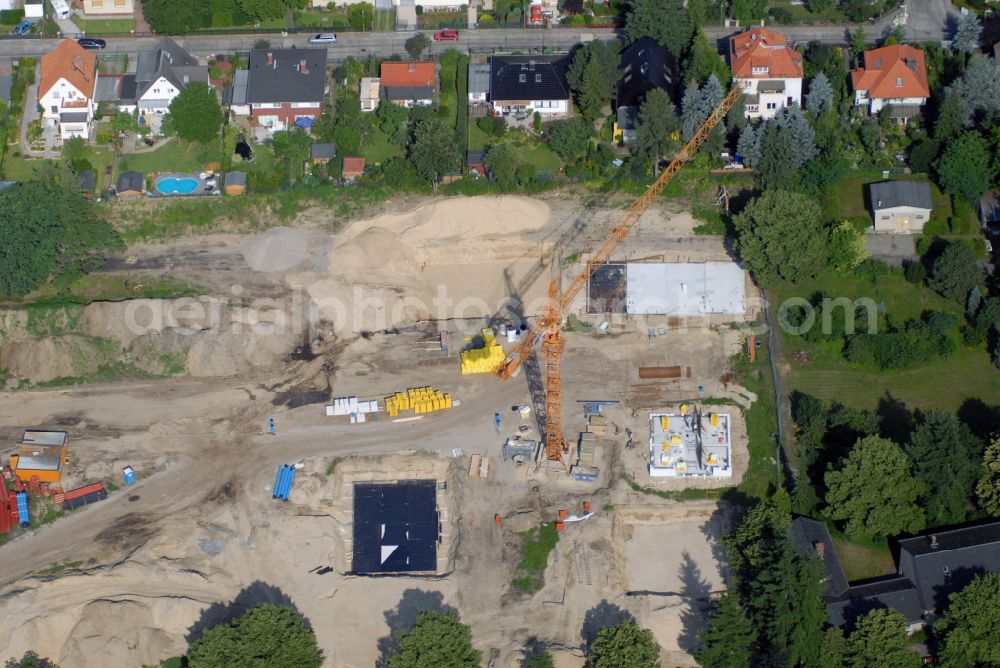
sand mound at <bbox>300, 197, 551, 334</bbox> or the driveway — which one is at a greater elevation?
the driveway

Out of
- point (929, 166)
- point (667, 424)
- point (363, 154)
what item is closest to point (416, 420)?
point (667, 424)

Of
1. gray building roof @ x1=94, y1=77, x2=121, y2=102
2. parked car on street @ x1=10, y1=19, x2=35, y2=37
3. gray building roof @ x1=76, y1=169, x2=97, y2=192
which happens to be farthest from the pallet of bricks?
parked car on street @ x1=10, y1=19, x2=35, y2=37

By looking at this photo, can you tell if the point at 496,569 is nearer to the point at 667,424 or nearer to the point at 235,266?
the point at 667,424

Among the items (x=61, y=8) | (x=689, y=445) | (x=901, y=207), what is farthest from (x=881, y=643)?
(x=61, y=8)

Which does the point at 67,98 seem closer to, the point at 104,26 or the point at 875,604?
the point at 104,26

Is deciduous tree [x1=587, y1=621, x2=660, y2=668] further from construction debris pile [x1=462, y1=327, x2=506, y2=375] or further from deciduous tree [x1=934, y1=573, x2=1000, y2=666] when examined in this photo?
construction debris pile [x1=462, y1=327, x2=506, y2=375]

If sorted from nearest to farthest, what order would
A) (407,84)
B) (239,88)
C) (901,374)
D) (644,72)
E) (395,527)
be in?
(395,527), (901,374), (644,72), (407,84), (239,88)
